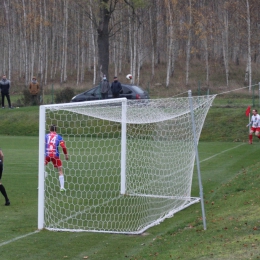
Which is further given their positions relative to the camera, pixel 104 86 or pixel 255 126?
pixel 104 86

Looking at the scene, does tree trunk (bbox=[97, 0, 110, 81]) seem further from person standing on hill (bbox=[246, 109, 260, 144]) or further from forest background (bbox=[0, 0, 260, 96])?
person standing on hill (bbox=[246, 109, 260, 144])

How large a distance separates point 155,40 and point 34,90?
24080 mm

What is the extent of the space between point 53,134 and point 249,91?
2703cm

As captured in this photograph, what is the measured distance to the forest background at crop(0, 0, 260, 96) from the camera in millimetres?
47719

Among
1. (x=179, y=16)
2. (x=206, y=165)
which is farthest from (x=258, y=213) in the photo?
(x=179, y=16)

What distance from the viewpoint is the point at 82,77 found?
56.0 meters

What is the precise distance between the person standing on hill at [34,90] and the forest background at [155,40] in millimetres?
7828

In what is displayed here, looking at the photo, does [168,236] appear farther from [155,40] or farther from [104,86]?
[155,40]

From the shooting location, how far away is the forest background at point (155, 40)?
157ft

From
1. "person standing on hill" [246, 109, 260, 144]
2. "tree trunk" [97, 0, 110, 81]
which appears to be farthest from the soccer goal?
"tree trunk" [97, 0, 110, 81]

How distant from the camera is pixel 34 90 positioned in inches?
1463

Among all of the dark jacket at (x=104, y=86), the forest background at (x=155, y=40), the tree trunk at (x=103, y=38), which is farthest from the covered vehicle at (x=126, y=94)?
the forest background at (x=155, y=40)

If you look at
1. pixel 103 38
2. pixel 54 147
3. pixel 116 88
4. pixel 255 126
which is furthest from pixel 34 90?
pixel 54 147

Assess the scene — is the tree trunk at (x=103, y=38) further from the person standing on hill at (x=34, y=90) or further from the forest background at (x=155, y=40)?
the forest background at (x=155, y=40)
